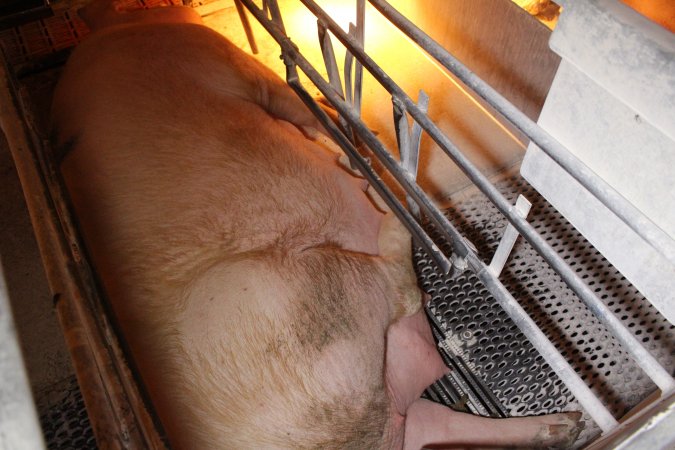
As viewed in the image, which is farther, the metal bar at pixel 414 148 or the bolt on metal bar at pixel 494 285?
the metal bar at pixel 414 148

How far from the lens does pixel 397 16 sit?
3.59 feet

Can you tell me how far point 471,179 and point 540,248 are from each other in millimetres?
188

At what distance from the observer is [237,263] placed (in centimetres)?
115

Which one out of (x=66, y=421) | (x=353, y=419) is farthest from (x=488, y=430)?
(x=66, y=421)

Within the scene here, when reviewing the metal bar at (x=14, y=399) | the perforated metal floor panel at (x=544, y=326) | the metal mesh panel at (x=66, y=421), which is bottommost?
the metal mesh panel at (x=66, y=421)

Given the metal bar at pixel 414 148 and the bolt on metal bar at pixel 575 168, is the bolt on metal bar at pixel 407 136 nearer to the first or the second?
the metal bar at pixel 414 148

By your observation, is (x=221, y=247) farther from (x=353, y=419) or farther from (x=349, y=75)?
(x=349, y=75)

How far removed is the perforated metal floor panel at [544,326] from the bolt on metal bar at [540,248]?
0.43 m

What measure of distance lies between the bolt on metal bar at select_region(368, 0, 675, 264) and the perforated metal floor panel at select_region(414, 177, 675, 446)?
0.78 m

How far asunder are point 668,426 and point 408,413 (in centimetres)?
81

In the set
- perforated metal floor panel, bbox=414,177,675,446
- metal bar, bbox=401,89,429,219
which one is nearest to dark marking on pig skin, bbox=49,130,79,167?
metal bar, bbox=401,89,429,219

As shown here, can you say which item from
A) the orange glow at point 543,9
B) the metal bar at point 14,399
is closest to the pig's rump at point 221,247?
the metal bar at point 14,399

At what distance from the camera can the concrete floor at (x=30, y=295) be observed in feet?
4.90

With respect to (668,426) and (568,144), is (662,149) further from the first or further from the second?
(668,426)
